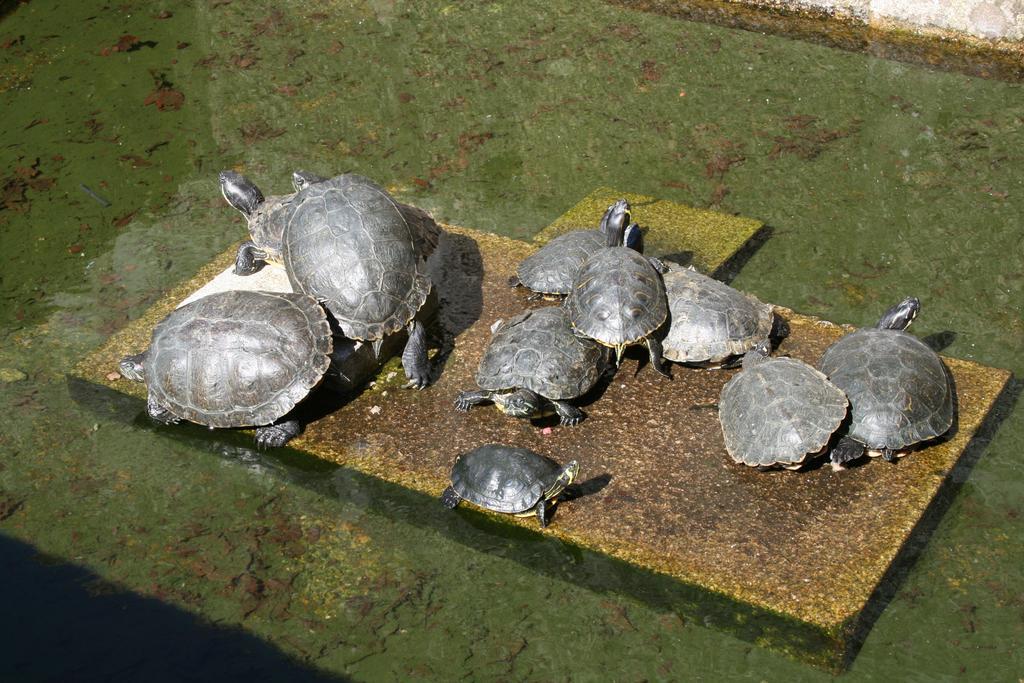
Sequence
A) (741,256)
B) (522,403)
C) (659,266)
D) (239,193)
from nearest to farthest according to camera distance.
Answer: (522,403)
(659,266)
(239,193)
(741,256)

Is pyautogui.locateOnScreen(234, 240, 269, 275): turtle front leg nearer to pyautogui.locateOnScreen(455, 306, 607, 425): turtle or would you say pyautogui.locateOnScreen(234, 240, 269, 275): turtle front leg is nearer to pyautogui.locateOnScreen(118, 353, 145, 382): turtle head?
pyautogui.locateOnScreen(118, 353, 145, 382): turtle head

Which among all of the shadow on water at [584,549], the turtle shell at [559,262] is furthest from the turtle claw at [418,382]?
the turtle shell at [559,262]

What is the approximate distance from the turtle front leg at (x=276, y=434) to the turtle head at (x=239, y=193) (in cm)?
184

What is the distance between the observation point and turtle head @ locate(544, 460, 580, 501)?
15.2 feet

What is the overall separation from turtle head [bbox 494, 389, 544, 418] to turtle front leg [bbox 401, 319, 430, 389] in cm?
58

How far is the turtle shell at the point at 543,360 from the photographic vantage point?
512 cm

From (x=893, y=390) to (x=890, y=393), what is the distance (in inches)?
1.0

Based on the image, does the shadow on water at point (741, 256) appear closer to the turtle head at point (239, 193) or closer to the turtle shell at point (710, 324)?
the turtle shell at point (710, 324)

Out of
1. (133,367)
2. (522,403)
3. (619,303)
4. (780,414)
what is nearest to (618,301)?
(619,303)

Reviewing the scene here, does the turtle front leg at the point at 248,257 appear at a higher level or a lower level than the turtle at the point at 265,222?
lower

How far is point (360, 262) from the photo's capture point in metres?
5.46

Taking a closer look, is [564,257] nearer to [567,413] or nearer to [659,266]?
[659,266]

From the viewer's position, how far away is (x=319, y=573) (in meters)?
4.68

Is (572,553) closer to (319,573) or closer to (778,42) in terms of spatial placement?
(319,573)
